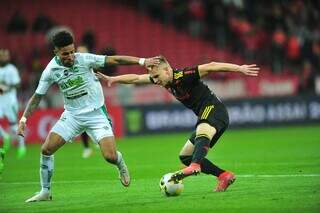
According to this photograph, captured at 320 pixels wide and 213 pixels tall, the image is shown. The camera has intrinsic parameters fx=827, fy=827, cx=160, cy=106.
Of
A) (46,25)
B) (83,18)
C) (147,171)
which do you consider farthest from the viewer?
(83,18)

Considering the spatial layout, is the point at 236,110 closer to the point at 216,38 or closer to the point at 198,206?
the point at 216,38

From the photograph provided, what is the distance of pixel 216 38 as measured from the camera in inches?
1325

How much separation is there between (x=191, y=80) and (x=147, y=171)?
15.2 feet

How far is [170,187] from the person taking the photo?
36.4 feet

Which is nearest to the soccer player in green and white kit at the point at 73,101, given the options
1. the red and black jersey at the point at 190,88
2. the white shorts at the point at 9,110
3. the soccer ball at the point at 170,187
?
the red and black jersey at the point at 190,88

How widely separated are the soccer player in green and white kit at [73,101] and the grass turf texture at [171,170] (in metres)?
0.63

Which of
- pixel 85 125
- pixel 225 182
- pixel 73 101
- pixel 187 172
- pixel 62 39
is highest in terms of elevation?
pixel 62 39

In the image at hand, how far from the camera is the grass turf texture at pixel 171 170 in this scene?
1030 centimetres

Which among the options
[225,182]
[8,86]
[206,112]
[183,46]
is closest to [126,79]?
[206,112]

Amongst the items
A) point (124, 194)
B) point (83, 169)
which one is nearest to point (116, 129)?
point (83, 169)

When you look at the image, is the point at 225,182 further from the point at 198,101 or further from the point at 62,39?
the point at 62,39

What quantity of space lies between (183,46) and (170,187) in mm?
22546

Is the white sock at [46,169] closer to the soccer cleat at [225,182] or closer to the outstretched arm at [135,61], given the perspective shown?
the outstretched arm at [135,61]

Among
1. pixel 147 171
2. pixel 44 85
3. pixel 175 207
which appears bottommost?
pixel 147 171
